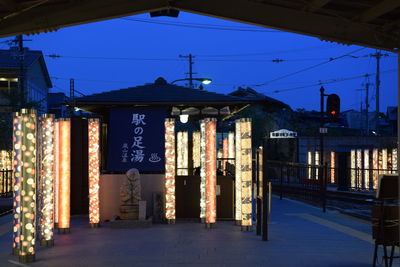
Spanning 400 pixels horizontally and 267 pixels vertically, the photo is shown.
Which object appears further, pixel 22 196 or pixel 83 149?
pixel 83 149

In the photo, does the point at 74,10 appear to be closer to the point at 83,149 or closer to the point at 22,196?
the point at 22,196

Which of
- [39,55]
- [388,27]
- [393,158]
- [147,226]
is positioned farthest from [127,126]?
[39,55]

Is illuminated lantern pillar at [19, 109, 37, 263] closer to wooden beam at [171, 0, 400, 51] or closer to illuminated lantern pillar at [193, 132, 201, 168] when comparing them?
wooden beam at [171, 0, 400, 51]

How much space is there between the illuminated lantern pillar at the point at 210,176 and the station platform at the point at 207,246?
45cm

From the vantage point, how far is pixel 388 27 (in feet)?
26.7

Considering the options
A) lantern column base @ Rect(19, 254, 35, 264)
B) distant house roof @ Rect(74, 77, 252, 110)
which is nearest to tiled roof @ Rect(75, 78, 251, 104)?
distant house roof @ Rect(74, 77, 252, 110)

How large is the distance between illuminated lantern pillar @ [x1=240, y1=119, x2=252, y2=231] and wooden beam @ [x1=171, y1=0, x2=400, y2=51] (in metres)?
6.46

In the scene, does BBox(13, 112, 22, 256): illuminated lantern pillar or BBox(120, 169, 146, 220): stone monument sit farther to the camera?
BBox(120, 169, 146, 220): stone monument

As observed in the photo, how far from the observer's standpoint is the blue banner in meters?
16.5

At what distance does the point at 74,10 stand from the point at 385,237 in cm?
594

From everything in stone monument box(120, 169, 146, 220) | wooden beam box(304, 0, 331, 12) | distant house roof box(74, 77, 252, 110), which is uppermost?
wooden beam box(304, 0, 331, 12)

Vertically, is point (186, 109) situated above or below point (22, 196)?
above

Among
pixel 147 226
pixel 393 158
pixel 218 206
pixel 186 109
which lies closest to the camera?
pixel 147 226

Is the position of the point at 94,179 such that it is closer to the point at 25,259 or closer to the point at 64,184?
the point at 64,184
